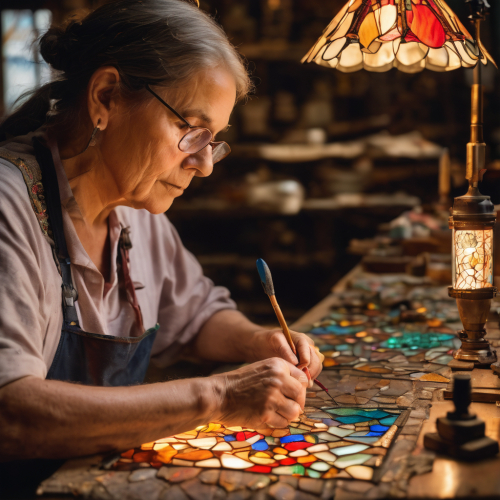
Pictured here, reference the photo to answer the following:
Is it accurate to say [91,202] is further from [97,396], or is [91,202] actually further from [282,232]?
[282,232]

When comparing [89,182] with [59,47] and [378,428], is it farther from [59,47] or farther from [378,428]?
[378,428]

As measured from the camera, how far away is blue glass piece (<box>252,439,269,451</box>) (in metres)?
1.20

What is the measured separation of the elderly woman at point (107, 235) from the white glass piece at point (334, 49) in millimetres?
243

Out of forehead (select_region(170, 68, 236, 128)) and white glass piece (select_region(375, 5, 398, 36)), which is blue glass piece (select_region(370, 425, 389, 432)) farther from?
white glass piece (select_region(375, 5, 398, 36))

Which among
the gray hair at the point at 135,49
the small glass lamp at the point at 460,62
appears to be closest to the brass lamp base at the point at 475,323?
the small glass lamp at the point at 460,62

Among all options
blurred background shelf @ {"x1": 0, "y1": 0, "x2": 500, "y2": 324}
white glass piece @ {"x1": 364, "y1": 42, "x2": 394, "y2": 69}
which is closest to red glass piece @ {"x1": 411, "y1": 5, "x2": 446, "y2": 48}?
white glass piece @ {"x1": 364, "y1": 42, "x2": 394, "y2": 69}

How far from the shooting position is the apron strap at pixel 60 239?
4.87ft

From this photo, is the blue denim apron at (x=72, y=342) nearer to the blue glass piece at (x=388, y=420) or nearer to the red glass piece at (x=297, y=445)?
the red glass piece at (x=297, y=445)

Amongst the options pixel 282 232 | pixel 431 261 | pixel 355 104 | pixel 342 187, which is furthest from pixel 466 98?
pixel 431 261

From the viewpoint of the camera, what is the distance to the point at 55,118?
5.46ft

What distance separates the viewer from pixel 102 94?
4.99 ft

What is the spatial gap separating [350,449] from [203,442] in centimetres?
31

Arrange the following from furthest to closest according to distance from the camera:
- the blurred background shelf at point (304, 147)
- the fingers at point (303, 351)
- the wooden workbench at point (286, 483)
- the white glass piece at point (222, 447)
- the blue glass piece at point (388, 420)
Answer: the blurred background shelf at point (304, 147) → the fingers at point (303, 351) → the blue glass piece at point (388, 420) → the white glass piece at point (222, 447) → the wooden workbench at point (286, 483)

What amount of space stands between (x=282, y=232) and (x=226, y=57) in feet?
15.1
